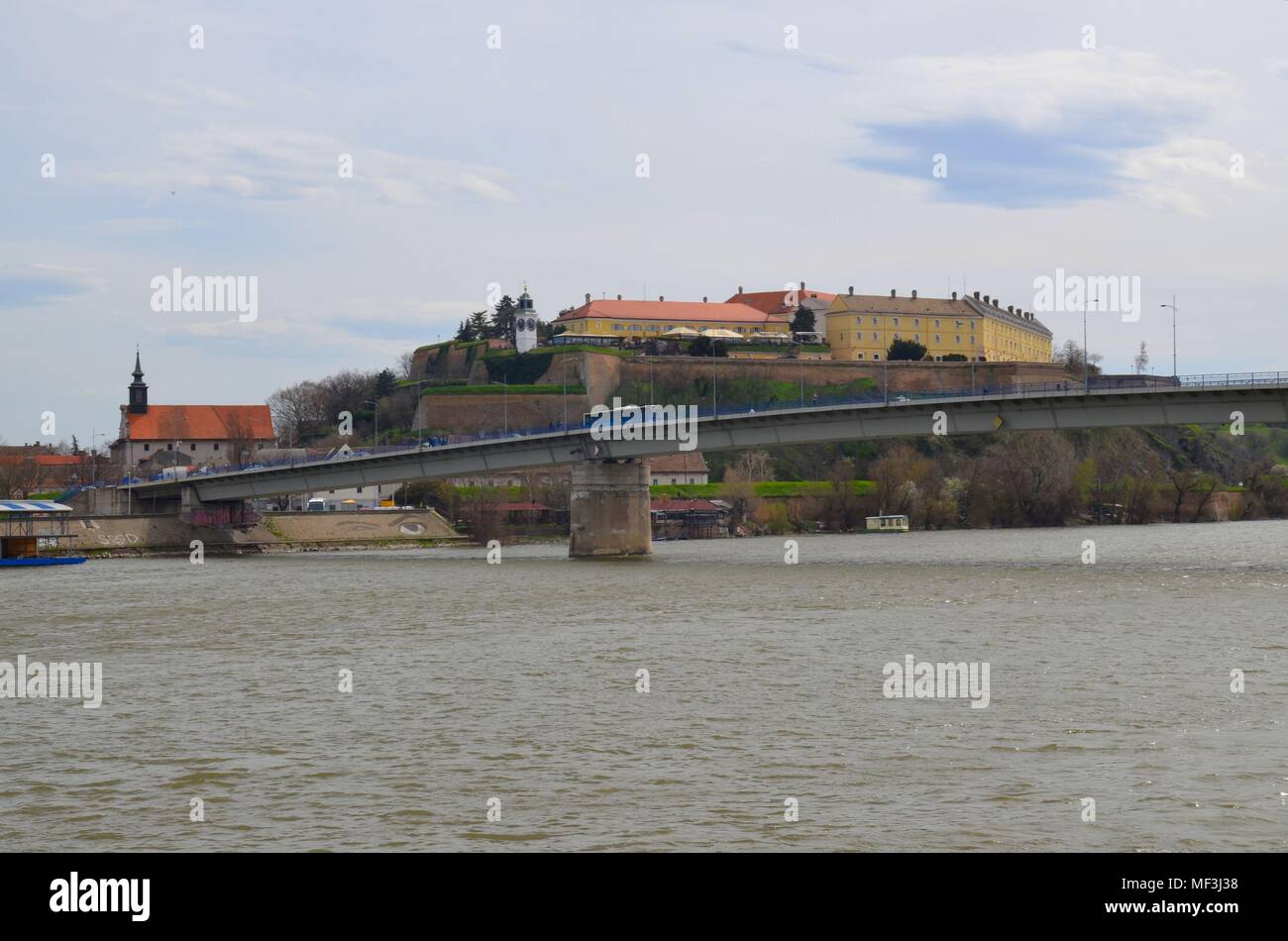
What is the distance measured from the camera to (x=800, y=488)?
11650 centimetres

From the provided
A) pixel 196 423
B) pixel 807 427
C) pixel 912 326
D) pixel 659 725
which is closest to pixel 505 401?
pixel 196 423

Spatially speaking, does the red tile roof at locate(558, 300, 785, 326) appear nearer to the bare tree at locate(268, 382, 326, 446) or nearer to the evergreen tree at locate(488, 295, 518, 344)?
the evergreen tree at locate(488, 295, 518, 344)

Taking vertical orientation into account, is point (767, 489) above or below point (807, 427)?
below

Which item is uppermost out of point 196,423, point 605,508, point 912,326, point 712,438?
A: point 912,326

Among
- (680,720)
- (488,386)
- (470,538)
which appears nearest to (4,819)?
(680,720)

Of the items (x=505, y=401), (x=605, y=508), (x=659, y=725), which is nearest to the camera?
(x=659, y=725)

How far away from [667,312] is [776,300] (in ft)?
50.5

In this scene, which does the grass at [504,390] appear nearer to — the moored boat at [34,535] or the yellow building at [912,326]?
the yellow building at [912,326]

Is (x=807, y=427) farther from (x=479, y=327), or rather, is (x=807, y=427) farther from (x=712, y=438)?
(x=479, y=327)

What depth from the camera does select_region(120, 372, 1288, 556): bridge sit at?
56.8 m

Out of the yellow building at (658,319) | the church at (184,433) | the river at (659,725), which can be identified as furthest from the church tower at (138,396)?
the river at (659,725)

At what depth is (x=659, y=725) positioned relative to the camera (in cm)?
2183

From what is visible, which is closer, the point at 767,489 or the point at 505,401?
the point at 767,489

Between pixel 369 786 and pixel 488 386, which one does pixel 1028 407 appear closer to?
pixel 369 786
